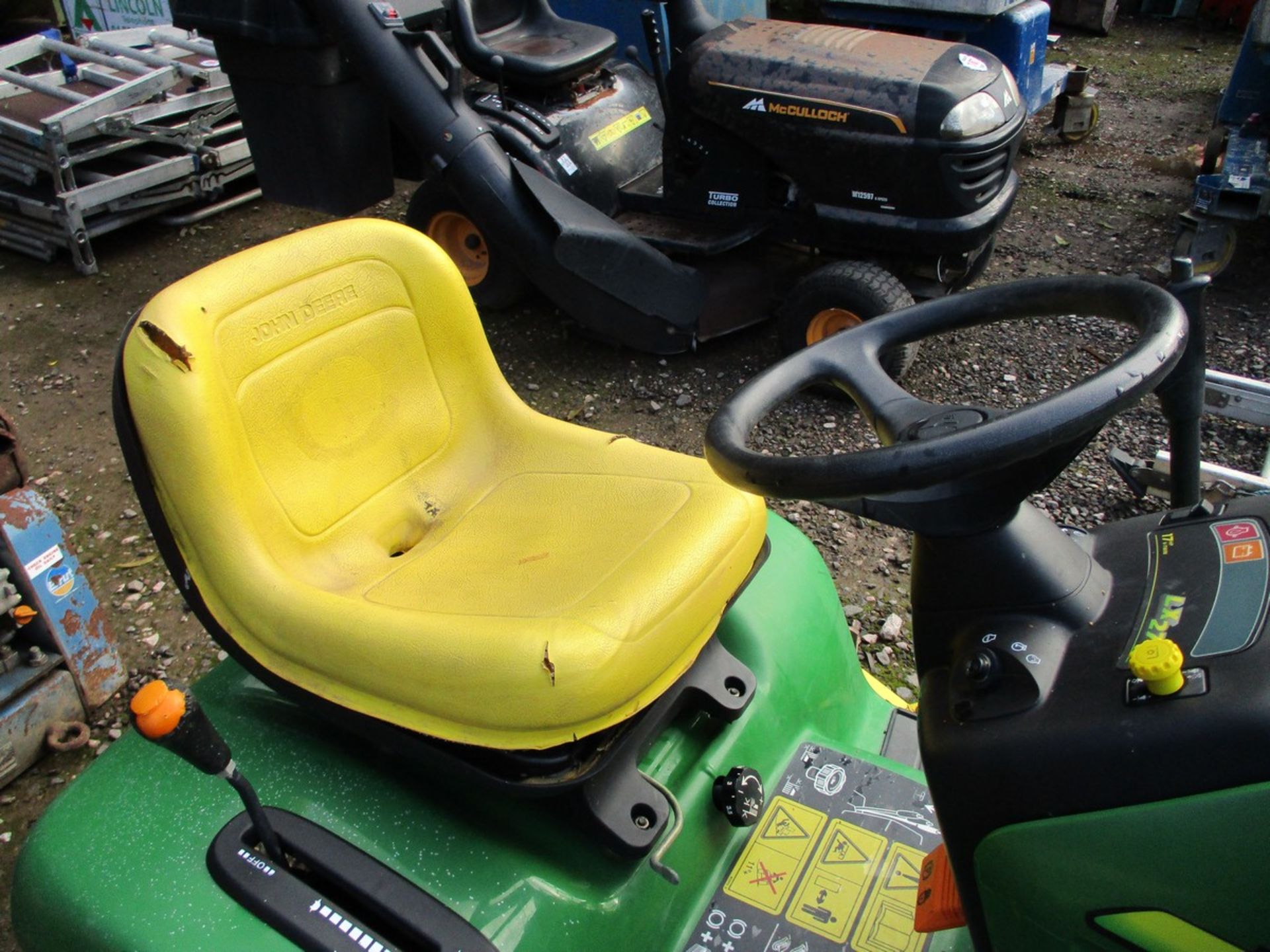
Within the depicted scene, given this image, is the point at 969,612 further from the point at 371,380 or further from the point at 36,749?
the point at 36,749

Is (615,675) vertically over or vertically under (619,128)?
over

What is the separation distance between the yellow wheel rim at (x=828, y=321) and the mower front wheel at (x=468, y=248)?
1.02 meters

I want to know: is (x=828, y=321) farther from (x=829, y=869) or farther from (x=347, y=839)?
(x=347, y=839)

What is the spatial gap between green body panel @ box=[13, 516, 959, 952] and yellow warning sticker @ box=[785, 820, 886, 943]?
0.33 ft

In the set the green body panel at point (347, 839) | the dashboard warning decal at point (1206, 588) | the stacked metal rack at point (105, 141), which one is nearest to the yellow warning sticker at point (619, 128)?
Answer: the stacked metal rack at point (105, 141)

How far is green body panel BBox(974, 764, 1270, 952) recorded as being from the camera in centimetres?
73

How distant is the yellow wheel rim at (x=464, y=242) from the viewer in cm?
343

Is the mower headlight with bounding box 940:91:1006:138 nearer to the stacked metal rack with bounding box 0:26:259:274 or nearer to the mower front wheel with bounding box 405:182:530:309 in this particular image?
the mower front wheel with bounding box 405:182:530:309

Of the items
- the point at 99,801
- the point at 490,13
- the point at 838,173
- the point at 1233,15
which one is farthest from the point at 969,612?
the point at 1233,15

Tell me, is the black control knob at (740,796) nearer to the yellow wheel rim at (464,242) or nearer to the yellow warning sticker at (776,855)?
the yellow warning sticker at (776,855)

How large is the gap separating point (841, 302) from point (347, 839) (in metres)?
2.13

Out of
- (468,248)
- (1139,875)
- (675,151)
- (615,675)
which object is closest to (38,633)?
(615,675)

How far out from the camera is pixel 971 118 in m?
2.63

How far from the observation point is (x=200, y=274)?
118 centimetres
